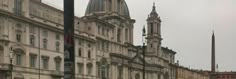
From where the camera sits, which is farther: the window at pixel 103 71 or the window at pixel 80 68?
the window at pixel 103 71

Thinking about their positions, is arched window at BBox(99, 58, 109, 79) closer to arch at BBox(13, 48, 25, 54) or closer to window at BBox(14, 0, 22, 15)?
arch at BBox(13, 48, 25, 54)

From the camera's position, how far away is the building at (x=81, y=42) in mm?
63500

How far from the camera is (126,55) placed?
10050 centimetres

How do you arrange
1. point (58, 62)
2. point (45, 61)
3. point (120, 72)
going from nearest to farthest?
point (45, 61), point (58, 62), point (120, 72)

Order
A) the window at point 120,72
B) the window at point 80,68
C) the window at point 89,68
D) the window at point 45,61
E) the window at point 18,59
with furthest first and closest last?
the window at point 120,72 → the window at point 89,68 → the window at point 80,68 → the window at point 45,61 → the window at point 18,59

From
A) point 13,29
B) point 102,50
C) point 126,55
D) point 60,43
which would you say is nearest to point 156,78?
point 126,55

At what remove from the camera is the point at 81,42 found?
80.6 m

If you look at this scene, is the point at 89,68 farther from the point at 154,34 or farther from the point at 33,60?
the point at 154,34

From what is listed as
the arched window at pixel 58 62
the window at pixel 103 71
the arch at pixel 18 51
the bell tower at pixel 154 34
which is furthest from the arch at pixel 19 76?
the bell tower at pixel 154 34

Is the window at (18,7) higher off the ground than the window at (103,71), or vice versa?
the window at (18,7)

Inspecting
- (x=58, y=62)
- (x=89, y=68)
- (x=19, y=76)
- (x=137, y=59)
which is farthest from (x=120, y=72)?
(x=19, y=76)

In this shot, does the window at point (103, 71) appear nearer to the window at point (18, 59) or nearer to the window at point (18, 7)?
the window at point (18, 59)

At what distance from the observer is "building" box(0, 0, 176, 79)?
63.5 m

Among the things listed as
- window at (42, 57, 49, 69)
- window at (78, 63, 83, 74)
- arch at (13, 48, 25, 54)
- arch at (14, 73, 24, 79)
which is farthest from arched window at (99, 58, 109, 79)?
arch at (14, 73, 24, 79)
